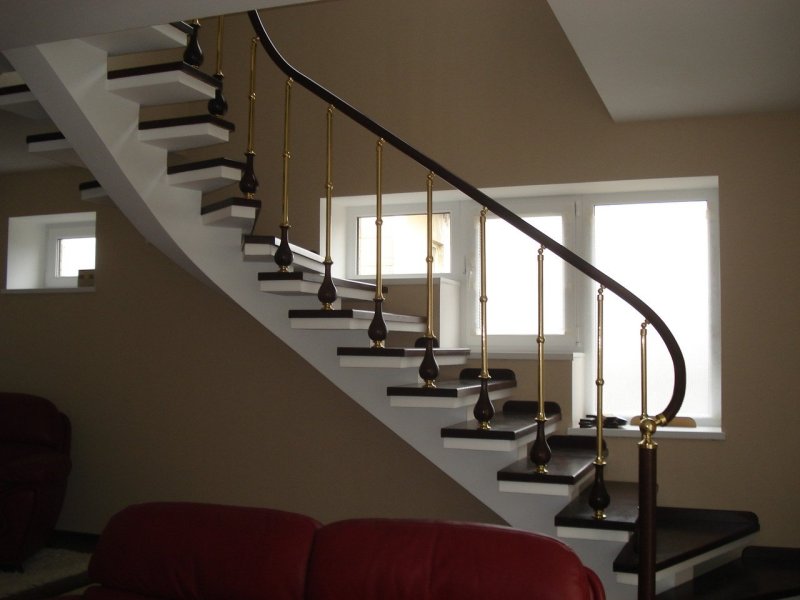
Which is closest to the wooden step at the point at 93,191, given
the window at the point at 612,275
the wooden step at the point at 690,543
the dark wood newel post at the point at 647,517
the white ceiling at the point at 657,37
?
the white ceiling at the point at 657,37

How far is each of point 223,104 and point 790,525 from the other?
3.44 m

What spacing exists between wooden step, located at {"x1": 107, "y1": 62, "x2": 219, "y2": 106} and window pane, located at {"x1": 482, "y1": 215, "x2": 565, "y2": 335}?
192 cm

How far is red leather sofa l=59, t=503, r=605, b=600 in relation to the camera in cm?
209

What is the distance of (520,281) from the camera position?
15.6 ft

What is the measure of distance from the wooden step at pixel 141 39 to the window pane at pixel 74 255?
252cm

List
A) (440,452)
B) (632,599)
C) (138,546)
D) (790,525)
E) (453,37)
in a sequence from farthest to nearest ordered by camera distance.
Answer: (453,37) → (790,525) → (440,452) → (632,599) → (138,546)

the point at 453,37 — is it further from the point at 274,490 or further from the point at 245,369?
the point at 274,490

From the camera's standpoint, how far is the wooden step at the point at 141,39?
11.4 ft

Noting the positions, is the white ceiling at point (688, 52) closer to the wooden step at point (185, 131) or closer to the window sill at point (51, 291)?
the wooden step at point (185, 131)

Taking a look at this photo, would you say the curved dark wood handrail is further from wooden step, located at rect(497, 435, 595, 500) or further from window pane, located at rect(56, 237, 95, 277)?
window pane, located at rect(56, 237, 95, 277)

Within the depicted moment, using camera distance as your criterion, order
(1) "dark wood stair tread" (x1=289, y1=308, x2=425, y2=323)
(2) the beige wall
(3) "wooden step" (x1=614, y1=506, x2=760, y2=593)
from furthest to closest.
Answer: (2) the beige wall, (1) "dark wood stair tread" (x1=289, y1=308, x2=425, y2=323), (3) "wooden step" (x1=614, y1=506, x2=760, y2=593)

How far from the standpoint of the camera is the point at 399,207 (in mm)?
5020

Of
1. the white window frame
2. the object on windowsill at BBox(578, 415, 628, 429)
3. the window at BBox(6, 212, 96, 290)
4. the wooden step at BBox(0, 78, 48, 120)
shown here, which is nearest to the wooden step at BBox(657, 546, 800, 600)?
the object on windowsill at BBox(578, 415, 628, 429)

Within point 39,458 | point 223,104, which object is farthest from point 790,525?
point 39,458
